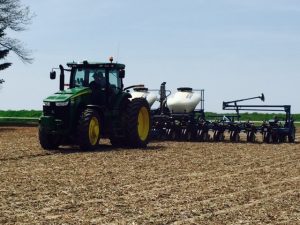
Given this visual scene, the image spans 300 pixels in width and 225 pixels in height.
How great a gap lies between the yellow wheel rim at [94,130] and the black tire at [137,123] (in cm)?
128

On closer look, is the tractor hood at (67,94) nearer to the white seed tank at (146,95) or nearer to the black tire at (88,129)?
the black tire at (88,129)

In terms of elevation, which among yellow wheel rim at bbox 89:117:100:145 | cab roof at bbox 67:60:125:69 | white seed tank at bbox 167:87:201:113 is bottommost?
yellow wheel rim at bbox 89:117:100:145

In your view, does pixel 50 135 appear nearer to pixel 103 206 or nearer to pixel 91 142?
pixel 91 142

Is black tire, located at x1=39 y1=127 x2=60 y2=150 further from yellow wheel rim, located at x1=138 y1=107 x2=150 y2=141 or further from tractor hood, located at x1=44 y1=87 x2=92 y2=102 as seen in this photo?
yellow wheel rim, located at x1=138 y1=107 x2=150 y2=141

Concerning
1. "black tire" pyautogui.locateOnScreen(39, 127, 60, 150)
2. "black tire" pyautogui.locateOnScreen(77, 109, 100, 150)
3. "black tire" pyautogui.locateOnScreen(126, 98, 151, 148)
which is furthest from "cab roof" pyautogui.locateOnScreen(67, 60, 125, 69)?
"black tire" pyautogui.locateOnScreen(39, 127, 60, 150)

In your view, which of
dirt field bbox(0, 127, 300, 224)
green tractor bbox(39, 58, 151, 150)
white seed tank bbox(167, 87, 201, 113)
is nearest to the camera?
dirt field bbox(0, 127, 300, 224)

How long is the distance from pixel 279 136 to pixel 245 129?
130 centimetres

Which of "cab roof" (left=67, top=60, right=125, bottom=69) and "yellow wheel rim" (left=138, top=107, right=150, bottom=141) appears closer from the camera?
"cab roof" (left=67, top=60, right=125, bottom=69)

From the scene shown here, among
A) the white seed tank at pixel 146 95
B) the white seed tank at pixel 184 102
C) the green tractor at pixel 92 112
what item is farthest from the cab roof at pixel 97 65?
the white seed tank at pixel 146 95

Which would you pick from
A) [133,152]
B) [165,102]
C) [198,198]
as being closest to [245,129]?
[165,102]

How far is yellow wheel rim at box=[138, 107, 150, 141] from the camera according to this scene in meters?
20.6

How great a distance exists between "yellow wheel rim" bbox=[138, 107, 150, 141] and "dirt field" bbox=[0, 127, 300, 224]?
5.69ft

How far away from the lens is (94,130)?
60.9 ft

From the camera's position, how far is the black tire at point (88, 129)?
1789cm
